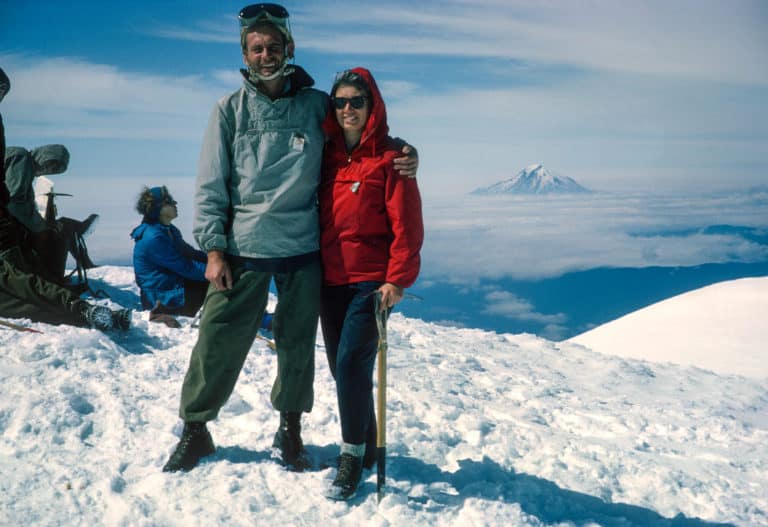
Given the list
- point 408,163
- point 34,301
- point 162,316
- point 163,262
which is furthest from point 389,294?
point 163,262

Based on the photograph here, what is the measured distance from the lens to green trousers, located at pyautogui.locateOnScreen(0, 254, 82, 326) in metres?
6.37

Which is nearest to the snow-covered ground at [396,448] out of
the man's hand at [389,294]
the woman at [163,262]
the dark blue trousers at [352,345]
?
the dark blue trousers at [352,345]

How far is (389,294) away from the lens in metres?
3.29

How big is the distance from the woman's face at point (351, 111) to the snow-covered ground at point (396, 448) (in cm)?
210

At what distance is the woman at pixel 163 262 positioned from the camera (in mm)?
7469

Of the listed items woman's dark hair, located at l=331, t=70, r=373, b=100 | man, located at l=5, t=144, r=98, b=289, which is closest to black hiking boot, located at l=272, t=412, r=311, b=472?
woman's dark hair, located at l=331, t=70, r=373, b=100

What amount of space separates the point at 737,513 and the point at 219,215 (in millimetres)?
3712

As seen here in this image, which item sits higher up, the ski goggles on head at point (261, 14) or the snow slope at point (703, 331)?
the ski goggles on head at point (261, 14)

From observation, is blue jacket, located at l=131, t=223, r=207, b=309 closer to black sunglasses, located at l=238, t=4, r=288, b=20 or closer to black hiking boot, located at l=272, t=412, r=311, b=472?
black hiking boot, located at l=272, t=412, r=311, b=472

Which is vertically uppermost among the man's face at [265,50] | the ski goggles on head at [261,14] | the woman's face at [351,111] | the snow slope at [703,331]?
the ski goggles on head at [261,14]

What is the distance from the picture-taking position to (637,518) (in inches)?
143

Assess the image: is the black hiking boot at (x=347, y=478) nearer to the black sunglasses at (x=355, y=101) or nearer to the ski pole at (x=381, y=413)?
the ski pole at (x=381, y=413)

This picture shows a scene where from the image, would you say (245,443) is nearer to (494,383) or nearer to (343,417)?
(343,417)

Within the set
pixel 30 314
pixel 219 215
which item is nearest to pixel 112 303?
pixel 30 314
